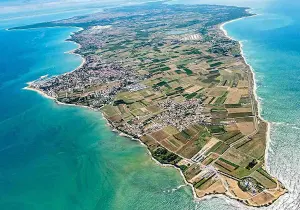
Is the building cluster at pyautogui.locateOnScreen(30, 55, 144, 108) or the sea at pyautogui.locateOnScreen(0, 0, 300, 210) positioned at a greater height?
the sea at pyautogui.locateOnScreen(0, 0, 300, 210)

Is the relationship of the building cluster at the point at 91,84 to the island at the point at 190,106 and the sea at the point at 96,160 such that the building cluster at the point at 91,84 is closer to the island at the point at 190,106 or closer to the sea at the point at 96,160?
the island at the point at 190,106

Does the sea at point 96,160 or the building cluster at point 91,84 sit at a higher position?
the sea at point 96,160

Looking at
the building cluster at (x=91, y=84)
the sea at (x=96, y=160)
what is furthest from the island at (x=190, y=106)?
the sea at (x=96, y=160)

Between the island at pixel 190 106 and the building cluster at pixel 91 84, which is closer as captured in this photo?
the island at pixel 190 106

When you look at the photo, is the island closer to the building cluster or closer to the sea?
the building cluster

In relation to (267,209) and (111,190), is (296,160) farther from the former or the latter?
(111,190)

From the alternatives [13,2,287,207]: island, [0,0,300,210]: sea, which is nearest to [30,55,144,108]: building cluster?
[13,2,287,207]: island

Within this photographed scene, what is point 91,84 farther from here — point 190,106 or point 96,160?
point 96,160

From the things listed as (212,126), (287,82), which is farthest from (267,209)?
(287,82)

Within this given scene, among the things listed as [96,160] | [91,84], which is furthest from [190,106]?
[91,84]
